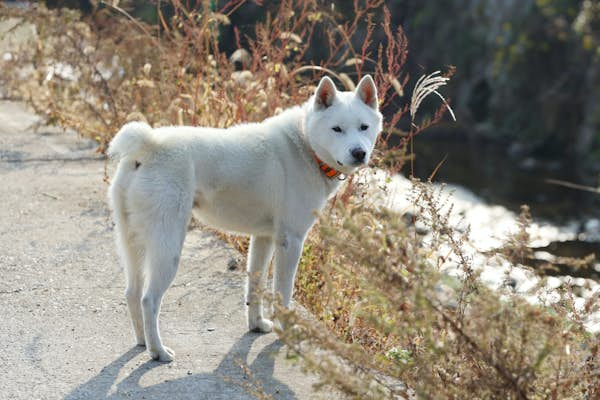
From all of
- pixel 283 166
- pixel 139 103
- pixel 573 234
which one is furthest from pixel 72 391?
pixel 573 234

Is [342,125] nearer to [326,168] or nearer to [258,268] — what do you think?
[326,168]

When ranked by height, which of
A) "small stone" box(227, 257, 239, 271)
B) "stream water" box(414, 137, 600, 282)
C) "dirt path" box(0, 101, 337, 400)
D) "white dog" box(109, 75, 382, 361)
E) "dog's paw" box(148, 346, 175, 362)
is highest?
"white dog" box(109, 75, 382, 361)

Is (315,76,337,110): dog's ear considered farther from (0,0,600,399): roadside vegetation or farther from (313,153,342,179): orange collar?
(0,0,600,399): roadside vegetation

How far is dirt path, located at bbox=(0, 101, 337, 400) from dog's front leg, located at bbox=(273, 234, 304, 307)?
26cm

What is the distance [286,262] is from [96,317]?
3.28 feet

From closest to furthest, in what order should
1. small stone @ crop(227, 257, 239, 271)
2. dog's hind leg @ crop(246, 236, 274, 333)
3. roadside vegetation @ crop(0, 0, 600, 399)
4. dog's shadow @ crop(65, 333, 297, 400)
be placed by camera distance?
1. roadside vegetation @ crop(0, 0, 600, 399)
2. dog's shadow @ crop(65, 333, 297, 400)
3. dog's hind leg @ crop(246, 236, 274, 333)
4. small stone @ crop(227, 257, 239, 271)

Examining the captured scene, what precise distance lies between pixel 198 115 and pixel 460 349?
3.52 meters

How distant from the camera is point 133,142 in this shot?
140 inches

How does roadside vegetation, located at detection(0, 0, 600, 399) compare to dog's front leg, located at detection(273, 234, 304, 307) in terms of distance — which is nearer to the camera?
roadside vegetation, located at detection(0, 0, 600, 399)

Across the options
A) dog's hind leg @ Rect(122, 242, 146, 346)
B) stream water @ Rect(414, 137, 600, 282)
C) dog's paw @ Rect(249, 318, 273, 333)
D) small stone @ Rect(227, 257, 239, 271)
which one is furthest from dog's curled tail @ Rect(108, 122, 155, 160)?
stream water @ Rect(414, 137, 600, 282)

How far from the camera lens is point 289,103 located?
6.12 meters

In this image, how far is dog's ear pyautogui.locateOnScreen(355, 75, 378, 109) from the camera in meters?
4.05

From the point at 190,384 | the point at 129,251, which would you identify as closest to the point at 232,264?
the point at 129,251

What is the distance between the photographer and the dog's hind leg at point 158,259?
3475mm
